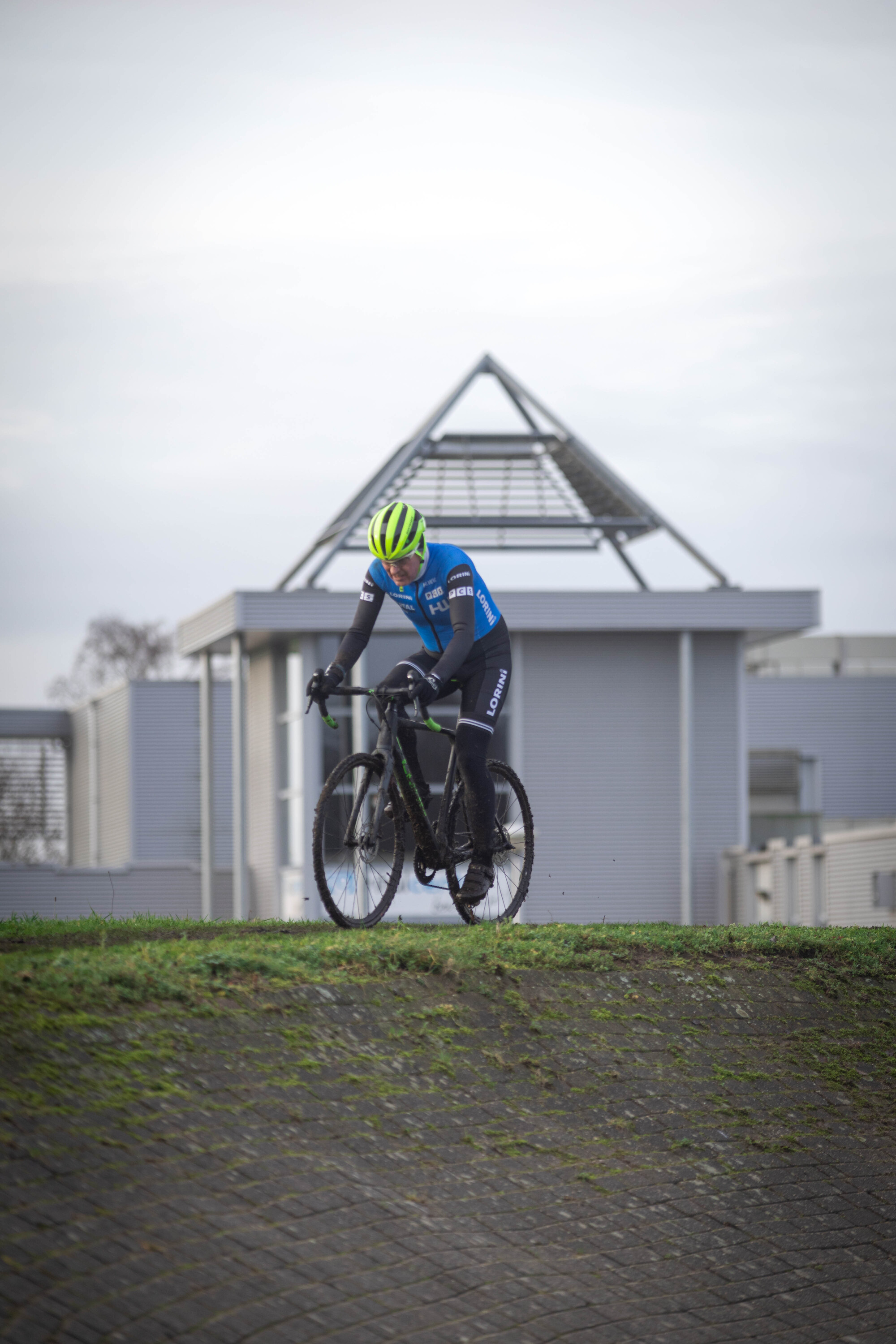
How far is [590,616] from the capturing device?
24828 millimetres

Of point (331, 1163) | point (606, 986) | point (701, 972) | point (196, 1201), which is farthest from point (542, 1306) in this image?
point (701, 972)

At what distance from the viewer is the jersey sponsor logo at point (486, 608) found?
869 cm

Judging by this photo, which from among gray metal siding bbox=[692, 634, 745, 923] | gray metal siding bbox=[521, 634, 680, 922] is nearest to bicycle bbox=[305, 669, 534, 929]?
gray metal siding bbox=[521, 634, 680, 922]

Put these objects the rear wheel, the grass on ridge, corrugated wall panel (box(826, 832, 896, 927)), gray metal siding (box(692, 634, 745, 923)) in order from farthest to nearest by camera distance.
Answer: gray metal siding (box(692, 634, 745, 923)), corrugated wall panel (box(826, 832, 896, 927)), the rear wheel, the grass on ridge

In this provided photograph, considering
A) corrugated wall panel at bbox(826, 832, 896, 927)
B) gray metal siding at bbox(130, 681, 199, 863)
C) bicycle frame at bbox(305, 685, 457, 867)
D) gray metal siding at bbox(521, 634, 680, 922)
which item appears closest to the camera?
bicycle frame at bbox(305, 685, 457, 867)

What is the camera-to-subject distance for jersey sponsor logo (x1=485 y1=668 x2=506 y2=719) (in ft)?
28.1

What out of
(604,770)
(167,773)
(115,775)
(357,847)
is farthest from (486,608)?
(115,775)

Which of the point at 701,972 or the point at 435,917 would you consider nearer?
the point at 701,972

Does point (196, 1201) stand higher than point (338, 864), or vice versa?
point (338, 864)

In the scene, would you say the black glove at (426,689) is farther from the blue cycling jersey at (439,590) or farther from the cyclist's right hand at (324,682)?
the blue cycling jersey at (439,590)

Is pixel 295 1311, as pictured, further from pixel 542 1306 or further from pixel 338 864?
pixel 338 864

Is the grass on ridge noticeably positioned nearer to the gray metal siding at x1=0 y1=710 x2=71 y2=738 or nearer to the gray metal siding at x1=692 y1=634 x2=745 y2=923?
the gray metal siding at x1=692 y1=634 x2=745 y2=923

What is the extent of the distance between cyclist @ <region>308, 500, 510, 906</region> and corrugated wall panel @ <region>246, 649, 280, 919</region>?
1702 cm

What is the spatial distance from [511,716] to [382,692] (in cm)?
1723
